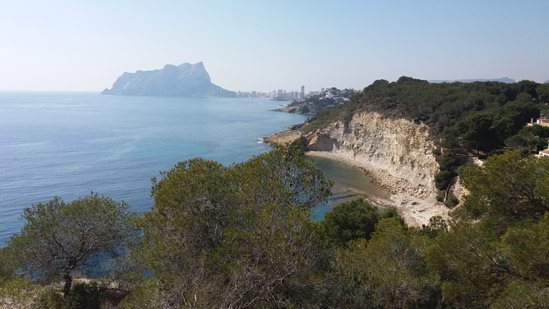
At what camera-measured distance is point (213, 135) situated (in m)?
87.0

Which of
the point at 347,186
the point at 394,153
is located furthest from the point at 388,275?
the point at 394,153

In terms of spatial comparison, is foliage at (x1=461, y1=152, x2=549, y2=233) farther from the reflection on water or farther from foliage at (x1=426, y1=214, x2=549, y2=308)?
the reflection on water

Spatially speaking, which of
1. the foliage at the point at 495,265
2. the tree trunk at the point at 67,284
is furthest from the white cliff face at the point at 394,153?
the tree trunk at the point at 67,284

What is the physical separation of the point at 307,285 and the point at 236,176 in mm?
3875

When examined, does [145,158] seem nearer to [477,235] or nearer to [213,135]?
[213,135]

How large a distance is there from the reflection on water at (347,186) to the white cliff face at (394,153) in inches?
60.6

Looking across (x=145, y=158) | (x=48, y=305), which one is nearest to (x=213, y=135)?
(x=145, y=158)

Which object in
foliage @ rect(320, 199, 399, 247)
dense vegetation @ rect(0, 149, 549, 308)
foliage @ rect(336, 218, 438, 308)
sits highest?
dense vegetation @ rect(0, 149, 549, 308)

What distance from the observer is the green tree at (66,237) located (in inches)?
576

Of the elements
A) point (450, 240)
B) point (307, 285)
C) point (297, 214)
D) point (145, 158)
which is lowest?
point (145, 158)

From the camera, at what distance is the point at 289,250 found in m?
9.54

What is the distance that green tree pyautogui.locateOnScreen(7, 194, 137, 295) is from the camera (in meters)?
14.6

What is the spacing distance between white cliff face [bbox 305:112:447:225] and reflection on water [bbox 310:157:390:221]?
1540mm

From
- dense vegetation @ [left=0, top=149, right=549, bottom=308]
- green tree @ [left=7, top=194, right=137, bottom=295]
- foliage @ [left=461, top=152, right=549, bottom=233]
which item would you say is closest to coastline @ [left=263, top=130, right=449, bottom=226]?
green tree @ [left=7, top=194, right=137, bottom=295]
